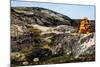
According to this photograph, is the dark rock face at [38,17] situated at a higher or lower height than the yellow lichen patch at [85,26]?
higher

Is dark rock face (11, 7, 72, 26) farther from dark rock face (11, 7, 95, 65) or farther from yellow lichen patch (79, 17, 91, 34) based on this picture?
yellow lichen patch (79, 17, 91, 34)

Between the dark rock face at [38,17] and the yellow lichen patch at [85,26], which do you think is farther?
the yellow lichen patch at [85,26]

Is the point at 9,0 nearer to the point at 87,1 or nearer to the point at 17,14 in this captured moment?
the point at 17,14

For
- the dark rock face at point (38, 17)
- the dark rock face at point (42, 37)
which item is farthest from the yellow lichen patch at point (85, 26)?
the dark rock face at point (38, 17)

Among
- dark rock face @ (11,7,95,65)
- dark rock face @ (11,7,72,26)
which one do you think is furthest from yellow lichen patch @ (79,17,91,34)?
dark rock face @ (11,7,72,26)

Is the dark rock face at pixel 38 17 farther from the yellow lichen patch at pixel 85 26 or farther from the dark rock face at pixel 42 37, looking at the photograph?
the yellow lichen patch at pixel 85 26

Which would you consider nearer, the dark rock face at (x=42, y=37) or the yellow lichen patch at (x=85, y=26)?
the dark rock face at (x=42, y=37)

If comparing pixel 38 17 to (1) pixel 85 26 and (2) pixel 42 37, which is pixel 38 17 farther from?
(1) pixel 85 26

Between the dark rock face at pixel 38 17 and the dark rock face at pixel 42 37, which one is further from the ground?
the dark rock face at pixel 38 17
